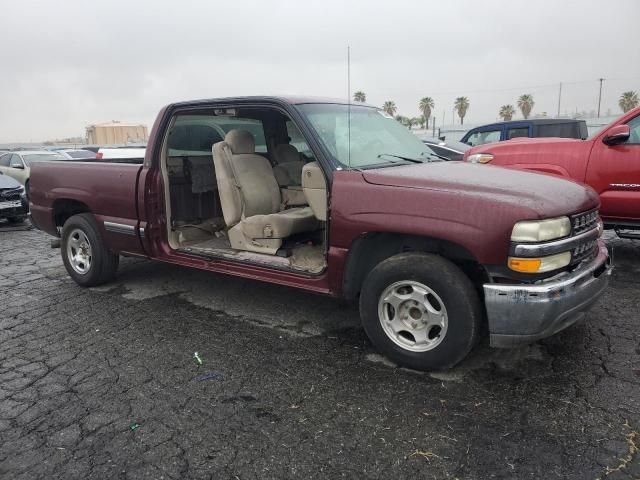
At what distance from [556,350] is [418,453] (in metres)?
1.62

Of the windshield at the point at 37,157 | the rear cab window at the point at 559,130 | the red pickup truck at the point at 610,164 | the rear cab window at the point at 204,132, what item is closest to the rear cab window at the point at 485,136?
the rear cab window at the point at 559,130

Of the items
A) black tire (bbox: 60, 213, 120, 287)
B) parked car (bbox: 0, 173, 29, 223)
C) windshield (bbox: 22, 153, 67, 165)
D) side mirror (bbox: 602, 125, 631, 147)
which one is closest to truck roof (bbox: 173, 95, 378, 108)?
black tire (bbox: 60, 213, 120, 287)

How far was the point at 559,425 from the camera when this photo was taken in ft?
8.80

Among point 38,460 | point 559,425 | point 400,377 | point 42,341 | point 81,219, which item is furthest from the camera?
point 81,219

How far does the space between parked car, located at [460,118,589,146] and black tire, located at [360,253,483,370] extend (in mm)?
9139

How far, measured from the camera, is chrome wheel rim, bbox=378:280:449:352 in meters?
3.16

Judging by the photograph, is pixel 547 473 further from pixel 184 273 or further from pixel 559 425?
pixel 184 273

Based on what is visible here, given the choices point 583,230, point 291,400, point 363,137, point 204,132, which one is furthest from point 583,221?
point 204,132

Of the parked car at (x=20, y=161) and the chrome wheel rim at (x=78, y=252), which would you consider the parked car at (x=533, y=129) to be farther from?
the parked car at (x=20, y=161)

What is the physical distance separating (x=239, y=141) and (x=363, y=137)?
1280 millimetres

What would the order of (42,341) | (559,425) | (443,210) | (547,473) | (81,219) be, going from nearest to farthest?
(547,473) → (559,425) → (443,210) → (42,341) → (81,219)

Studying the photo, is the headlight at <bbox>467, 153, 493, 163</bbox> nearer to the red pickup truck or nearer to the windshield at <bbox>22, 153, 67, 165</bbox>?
the red pickup truck

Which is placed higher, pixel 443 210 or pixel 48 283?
pixel 443 210

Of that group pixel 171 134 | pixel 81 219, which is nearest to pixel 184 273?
pixel 81 219
